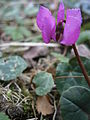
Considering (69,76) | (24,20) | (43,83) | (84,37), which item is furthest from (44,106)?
(24,20)

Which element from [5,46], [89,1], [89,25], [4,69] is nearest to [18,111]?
[4,69]

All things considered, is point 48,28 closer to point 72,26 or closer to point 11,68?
point 72,26

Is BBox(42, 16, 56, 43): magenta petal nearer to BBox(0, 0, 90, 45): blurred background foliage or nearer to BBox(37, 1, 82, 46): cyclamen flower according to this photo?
BBox(37, 1, 82, 46): cyclamen flower

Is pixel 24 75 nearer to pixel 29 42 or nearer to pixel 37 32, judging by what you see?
pixel 29 42

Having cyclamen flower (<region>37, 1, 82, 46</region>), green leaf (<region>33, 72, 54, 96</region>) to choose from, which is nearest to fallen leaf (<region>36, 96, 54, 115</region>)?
green leaf (<region>33, 72, 54, 96</region>)

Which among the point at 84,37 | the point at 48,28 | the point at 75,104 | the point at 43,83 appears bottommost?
the point at 84,37

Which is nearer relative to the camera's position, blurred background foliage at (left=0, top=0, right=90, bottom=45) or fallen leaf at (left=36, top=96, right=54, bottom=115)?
fallen leaf at (left=36, top=96, right=54, bottom=115)

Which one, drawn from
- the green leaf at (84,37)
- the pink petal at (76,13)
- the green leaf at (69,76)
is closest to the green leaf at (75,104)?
the green leaf at (69,76)
